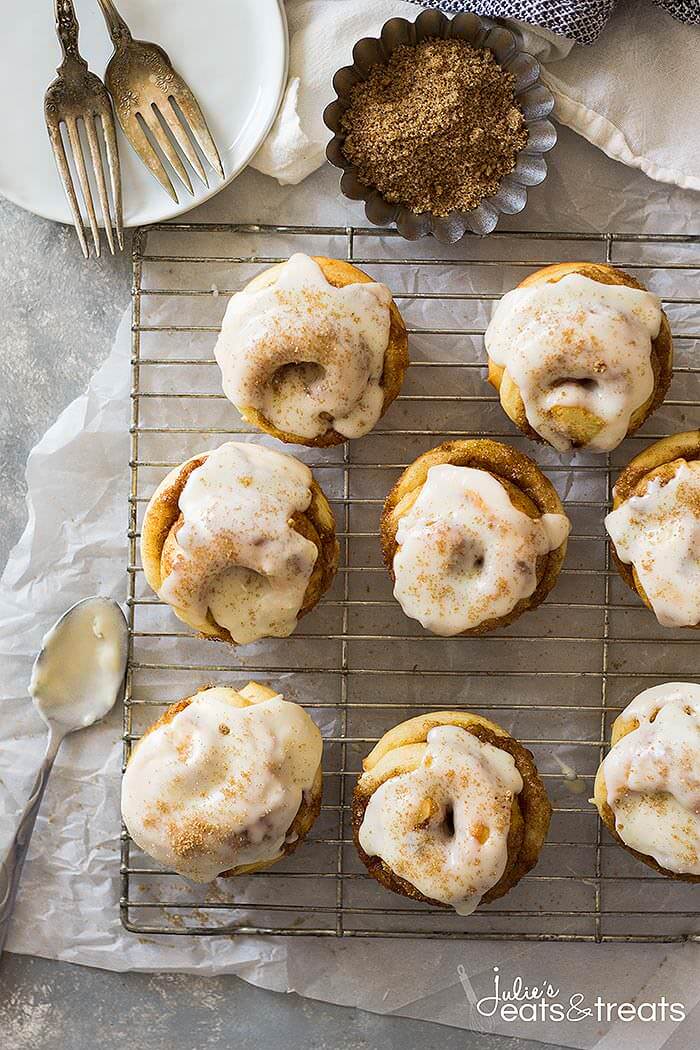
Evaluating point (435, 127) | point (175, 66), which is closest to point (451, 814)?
point (435, 127)

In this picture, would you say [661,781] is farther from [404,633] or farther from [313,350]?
[313,350]

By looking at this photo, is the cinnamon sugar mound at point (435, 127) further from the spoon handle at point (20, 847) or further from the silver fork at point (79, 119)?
the spoon handle at point (20, 847)

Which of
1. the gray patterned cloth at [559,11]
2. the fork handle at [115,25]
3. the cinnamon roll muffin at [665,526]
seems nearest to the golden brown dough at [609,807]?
the cinnamon roll muffin at [665,526]

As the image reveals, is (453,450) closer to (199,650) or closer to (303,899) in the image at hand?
(199,650)

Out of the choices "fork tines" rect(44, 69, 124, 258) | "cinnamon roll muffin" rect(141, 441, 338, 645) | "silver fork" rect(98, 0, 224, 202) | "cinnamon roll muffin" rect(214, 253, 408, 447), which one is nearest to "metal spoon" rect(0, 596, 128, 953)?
"cinnamon roll muffin" rect(141, 441, 338, 645)

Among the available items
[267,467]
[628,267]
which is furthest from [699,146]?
[267,467]

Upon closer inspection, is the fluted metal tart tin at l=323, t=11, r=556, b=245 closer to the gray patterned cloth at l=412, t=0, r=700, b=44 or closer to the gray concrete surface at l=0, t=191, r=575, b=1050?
the gray patterned cloth at l=412, t=0, r=700, b=44
